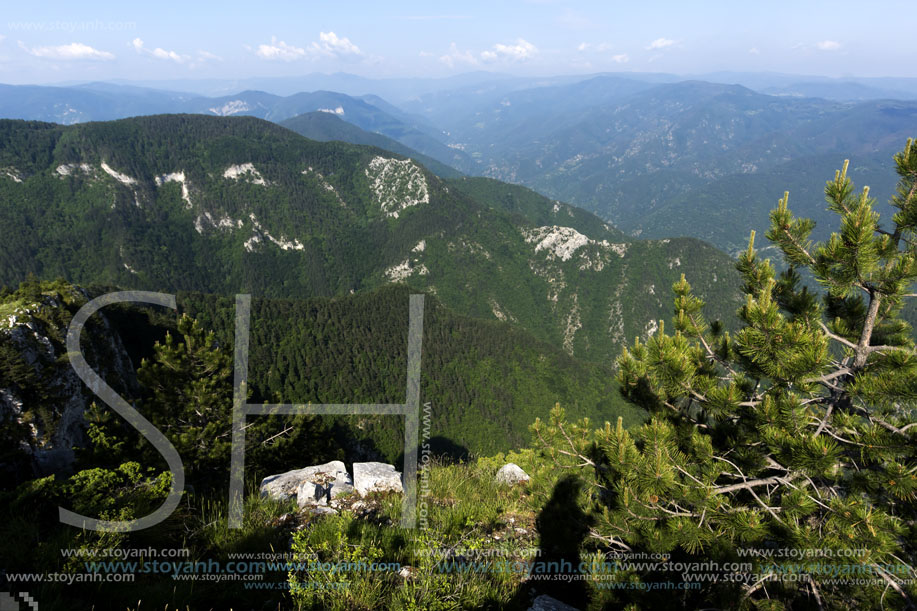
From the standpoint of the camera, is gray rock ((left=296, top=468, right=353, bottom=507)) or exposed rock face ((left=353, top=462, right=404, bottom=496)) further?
exposed rock face ((left=353, top=462, right=404, bottom=496))

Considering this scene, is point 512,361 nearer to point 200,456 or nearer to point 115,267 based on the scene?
point 200,456

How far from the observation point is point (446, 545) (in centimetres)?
706

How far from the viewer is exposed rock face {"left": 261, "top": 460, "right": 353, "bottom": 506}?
1035cm

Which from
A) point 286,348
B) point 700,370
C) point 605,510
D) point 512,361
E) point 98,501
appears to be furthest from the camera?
point 512,361

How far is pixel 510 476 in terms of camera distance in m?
13.7

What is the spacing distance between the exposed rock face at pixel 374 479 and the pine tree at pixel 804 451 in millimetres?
5809

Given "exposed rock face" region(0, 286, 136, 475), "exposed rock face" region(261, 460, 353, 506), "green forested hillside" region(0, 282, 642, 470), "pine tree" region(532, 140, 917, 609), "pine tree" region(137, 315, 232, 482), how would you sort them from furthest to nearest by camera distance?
"green forested hillside" region(0, 282, 642, 470)
"exposed rock face" region(0, 286, 136, 475)
"pine tree" region(137, 315, 232, 482)
"exposed rock face" region(261, 460, 353, 506)
"pine tree" region(532, 140, 917, 609)

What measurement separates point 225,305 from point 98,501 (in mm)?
111788

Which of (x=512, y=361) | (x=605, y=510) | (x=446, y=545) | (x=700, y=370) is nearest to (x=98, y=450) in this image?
(x=446, y=545)

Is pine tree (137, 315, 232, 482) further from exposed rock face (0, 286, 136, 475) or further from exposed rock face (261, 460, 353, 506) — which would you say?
exposed rock face (261, 460, 353, 506)

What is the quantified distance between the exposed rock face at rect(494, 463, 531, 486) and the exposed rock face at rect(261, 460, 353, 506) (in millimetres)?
4847

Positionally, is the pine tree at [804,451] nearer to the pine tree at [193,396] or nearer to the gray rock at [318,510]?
the gray rock at [318,510]

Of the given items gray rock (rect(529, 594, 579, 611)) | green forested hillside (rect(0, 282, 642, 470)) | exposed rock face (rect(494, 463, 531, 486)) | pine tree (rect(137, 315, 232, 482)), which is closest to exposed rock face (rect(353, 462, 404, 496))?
exposed rock face (rect(494, 463, 531, 486))

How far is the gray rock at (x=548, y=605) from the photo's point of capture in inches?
237
